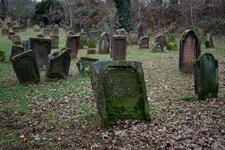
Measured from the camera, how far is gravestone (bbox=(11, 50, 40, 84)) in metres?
12.0

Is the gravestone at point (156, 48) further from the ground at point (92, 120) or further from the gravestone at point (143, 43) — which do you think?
the ground at point (92, 120)

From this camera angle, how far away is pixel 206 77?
30.0ft

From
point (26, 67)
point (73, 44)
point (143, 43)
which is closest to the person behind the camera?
point (26, 67)

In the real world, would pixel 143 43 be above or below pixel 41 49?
above

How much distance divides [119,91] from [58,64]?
609 centimetres

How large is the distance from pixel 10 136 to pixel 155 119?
10.4 feet

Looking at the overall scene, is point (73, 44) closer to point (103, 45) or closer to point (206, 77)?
point (103, 45)

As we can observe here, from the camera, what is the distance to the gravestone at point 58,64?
1277cm

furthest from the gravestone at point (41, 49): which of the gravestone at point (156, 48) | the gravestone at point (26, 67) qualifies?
the gravestone at point (156, 48)

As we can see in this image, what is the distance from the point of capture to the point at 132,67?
7398 millimetres

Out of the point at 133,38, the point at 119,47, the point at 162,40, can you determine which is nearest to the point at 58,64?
the point at 119,47

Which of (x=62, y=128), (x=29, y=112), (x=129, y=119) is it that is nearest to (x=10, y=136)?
(x=62, y=128)

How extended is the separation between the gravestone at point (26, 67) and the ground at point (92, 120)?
1.39ft

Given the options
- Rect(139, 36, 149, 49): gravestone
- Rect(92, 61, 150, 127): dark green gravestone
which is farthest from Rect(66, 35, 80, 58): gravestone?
Rect(92, 61, 150, 127): dark green gravestone
